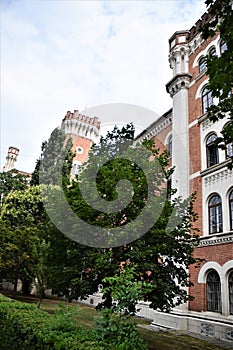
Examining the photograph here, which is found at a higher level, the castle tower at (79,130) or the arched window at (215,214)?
the castle tower at (79,130)

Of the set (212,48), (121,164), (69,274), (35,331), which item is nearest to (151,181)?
(121,164)

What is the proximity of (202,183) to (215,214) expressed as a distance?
182 centimetres

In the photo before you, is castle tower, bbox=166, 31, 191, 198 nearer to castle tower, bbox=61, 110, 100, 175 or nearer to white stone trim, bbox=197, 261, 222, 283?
white stone trim, bbox=197, 261, 222, 283

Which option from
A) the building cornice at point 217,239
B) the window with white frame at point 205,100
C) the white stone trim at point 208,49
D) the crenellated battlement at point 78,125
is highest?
the crenellated battlement at point 78,125

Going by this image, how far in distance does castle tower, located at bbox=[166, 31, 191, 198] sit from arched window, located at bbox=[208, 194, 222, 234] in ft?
5.63

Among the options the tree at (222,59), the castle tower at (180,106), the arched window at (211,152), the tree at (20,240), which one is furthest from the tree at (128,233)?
the castle tower at (180,106)

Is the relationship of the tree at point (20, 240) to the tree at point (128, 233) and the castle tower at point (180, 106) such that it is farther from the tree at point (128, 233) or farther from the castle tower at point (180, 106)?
the castle tower at point (180, 106)

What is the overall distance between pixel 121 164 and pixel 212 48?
10533 millimetres

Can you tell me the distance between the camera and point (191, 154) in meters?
17.3

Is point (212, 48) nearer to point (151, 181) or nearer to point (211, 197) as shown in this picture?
point (211, 197)

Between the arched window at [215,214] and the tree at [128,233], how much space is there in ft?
14.0

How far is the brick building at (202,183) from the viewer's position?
44.4ft

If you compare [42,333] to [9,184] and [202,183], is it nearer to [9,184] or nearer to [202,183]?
[202,183]

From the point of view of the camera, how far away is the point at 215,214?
14984 mm
